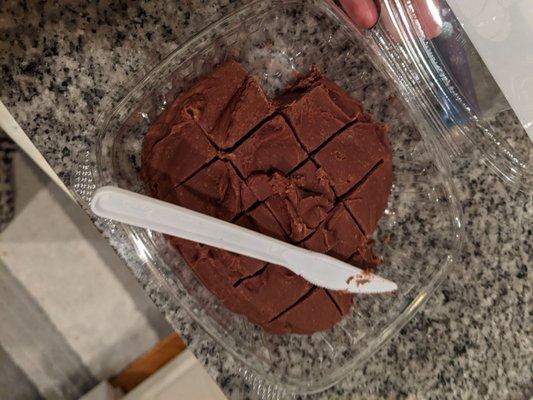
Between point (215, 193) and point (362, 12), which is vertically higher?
point (362, 12)

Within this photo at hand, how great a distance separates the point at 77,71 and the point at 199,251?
1.22 ft

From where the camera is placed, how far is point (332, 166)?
998mm

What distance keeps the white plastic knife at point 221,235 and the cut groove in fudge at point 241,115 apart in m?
0.13

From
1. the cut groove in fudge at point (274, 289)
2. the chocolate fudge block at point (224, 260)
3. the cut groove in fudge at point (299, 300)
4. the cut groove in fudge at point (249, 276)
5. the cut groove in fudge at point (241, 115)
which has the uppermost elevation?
the cut groove in fudge at point (241, 115)

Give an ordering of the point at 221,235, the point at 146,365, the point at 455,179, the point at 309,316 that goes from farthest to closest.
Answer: the point at 146,365, the point at 455,179, the point at 309,316, the point at 221,235

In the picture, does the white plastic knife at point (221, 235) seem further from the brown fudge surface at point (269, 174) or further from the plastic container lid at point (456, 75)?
the plastic container lid at point (456, 75)

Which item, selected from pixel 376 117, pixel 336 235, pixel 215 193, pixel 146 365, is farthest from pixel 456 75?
pixel 146 365

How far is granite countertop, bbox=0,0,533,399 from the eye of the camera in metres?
1.03

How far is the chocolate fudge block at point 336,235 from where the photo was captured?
1.00 meters

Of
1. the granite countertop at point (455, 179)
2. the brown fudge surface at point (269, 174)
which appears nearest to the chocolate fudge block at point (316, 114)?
the brown fudge surface at point (269, 174)

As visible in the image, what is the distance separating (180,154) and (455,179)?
0.53m

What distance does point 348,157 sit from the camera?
100 cm

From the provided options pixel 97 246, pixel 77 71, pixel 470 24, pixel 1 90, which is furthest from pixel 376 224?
pixel 97 246

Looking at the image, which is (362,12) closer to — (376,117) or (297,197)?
(376,117)
